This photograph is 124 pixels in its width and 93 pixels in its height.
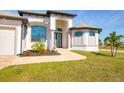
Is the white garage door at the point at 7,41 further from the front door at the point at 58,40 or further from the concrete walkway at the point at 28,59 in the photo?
the front door at the point at 58,40

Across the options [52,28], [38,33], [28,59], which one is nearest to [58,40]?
[52,28]

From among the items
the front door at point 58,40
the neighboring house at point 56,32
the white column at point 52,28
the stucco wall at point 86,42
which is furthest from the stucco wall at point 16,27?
the stucco wall at point 86,42

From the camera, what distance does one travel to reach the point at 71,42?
74.5 feet

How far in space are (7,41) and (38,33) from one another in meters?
6.73

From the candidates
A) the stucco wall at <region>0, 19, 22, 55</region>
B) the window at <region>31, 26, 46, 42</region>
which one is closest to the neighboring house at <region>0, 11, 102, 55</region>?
the window at <region>31, 26, 46, 42</region>

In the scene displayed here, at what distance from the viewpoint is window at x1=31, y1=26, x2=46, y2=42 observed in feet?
68.0

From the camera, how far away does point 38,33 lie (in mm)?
20984

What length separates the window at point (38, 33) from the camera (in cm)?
2072

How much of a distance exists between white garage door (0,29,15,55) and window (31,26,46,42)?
584 cm
